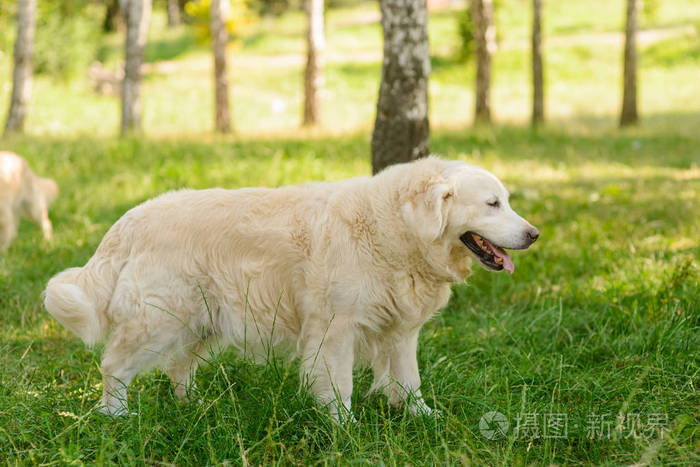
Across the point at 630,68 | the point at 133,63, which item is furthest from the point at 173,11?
the point at 630,68

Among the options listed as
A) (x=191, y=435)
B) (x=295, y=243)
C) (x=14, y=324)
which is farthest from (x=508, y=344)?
(x=14, y=324)

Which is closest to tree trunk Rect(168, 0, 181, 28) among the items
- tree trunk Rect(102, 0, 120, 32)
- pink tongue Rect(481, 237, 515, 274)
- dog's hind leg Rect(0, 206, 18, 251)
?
tree trunk Rect(102, 0, 120, 32)

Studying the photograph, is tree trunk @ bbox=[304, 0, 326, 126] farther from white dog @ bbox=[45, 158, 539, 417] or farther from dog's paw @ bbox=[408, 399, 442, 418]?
dog's paw @ bbox=[408, 399, 442, 418]

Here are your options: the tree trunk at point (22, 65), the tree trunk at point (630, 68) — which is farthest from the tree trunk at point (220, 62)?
the tree trunk at point (630, 68)

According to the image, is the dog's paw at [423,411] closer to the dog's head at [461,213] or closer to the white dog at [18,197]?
the dog's head at [461,213]

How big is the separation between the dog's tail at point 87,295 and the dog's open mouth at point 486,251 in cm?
184

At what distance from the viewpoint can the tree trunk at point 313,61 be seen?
14.5 m

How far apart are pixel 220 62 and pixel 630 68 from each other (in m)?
9.50

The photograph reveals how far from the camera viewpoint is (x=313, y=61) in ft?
48.3

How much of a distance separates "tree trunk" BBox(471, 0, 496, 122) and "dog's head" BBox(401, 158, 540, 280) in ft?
40.1

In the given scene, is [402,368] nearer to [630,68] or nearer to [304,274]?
[304,274]

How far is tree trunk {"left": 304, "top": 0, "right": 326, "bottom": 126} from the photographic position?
1455 centimetres

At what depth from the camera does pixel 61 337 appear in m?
4.38

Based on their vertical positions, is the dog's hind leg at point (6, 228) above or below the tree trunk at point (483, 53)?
below
